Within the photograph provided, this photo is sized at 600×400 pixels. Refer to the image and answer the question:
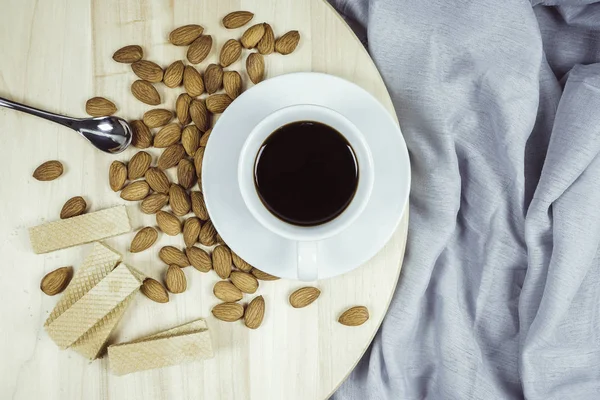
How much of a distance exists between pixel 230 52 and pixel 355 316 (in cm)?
46

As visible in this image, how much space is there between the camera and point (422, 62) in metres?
1.00

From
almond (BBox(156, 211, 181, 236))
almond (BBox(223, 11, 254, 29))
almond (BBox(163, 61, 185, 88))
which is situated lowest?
almond (BBox(156, 211, 181, 236))

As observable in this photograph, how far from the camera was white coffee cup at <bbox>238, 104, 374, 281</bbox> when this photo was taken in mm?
840

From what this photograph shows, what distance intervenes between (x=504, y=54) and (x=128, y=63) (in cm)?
63

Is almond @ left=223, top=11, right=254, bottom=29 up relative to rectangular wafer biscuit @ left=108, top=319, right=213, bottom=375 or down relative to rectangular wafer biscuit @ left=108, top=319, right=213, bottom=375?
up

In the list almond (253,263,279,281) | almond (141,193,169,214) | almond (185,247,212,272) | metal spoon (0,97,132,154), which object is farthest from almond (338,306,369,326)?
metal spoon (0,97,132,154)

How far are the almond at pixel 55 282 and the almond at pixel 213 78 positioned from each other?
1.23 ft

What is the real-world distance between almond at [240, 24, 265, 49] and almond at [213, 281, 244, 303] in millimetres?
382

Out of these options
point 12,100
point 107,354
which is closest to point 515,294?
point 107,354

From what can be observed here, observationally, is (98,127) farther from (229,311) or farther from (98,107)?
(229,311)

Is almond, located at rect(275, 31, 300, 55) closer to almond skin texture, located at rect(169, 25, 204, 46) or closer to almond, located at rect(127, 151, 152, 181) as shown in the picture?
almond skin texture, located at rect(169, 25, 204, 46)

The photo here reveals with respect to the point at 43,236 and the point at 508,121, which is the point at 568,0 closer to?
the point at 508,121

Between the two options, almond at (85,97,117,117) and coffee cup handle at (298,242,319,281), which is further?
almond at (85,97,117,117)

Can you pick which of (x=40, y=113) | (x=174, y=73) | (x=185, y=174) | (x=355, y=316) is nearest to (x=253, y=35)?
(x=174, y=73)
